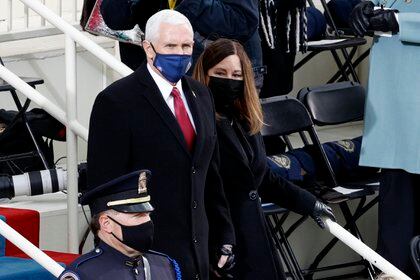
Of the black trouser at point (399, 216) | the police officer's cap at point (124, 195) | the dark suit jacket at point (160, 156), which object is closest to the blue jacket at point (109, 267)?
the police officer's cap at point (124, 195)

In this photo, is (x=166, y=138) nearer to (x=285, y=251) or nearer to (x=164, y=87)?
(x=164, y=87)

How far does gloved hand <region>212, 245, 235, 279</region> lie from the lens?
232 inches

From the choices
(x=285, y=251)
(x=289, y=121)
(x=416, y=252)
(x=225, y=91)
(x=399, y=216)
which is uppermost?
(x=225, y=91)

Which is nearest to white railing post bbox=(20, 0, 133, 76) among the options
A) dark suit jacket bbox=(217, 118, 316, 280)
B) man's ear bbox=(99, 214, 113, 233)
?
dark suit jacket bbox=(217, 118, 316, 280)

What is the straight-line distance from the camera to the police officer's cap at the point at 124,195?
16.5 ft

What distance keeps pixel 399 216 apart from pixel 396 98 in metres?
0.55

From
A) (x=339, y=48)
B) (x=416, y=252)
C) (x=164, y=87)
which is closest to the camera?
(x=164, y=87)

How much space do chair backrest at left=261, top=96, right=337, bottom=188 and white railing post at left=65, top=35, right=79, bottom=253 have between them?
118 centimetres

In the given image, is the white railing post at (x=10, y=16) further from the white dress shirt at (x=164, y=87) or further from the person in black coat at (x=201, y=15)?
the white dress shirt at (x=164, y=87)

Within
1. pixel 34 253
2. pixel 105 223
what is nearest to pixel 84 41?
pixel 34 253

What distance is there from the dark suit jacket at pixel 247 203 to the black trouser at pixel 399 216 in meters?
1.08

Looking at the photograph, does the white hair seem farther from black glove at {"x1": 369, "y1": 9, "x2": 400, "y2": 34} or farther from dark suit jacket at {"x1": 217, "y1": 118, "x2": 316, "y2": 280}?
black glove at {"x1": 369, "y1": 9, "x2": 400, "y2": 34}

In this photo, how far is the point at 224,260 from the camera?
589 centimetres

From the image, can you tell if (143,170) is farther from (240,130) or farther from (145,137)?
(240,130)
